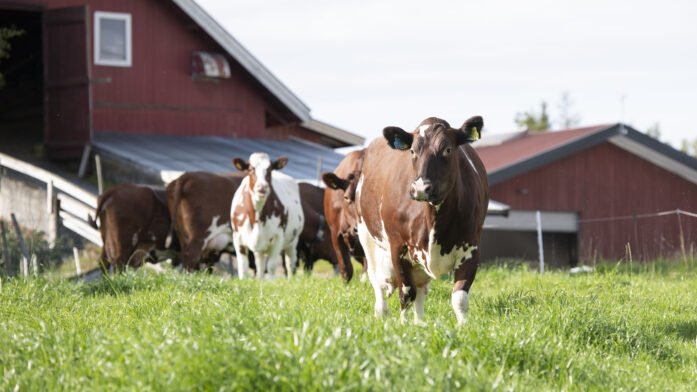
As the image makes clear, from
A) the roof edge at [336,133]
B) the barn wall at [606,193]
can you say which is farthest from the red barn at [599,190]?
the roof edge at [336,133]

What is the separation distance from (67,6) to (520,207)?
12.7m

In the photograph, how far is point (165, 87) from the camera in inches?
910

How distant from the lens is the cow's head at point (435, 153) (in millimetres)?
6020

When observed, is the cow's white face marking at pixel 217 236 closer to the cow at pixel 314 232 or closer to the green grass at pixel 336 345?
the cow at pixel 314 232

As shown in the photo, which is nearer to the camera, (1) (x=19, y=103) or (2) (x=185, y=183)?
(2) (x=185, y=183)

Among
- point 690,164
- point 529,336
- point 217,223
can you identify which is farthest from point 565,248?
point 529,336

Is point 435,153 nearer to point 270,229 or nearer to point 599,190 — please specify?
point 270,229

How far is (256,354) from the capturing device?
421cm

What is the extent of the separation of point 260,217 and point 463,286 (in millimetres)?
6889

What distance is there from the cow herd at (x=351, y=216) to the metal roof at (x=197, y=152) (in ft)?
10.6

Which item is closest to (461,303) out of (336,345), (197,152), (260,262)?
(336,345)

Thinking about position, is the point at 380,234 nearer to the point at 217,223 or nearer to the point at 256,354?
the point at 256,354

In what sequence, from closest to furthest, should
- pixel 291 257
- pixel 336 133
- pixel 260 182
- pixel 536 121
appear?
pixel 260 182 → pixel 291 257 → pixel 336 133 → pixel 536 121

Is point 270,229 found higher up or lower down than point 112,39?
lower down
